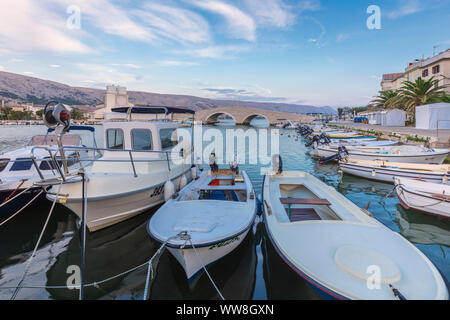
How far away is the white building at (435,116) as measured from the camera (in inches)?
880

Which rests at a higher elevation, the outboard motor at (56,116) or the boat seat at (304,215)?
the outboard motor at (56,116)

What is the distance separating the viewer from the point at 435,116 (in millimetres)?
23031

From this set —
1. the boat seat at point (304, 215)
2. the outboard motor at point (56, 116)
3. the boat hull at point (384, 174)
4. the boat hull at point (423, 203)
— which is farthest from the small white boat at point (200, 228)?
the boat hull at point (384, 174)

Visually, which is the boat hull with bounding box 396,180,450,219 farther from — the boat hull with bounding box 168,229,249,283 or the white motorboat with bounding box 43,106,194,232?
the white motorboat with bounding box 43,106,194,232

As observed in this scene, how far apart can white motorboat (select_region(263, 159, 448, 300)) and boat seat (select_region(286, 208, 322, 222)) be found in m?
0.76

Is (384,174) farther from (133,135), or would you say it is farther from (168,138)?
(133,135)

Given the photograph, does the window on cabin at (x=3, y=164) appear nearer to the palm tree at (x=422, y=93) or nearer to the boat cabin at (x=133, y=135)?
the boat cabin at (x=133, y=135)

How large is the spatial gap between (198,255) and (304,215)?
12.3ft

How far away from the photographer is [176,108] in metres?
9.74

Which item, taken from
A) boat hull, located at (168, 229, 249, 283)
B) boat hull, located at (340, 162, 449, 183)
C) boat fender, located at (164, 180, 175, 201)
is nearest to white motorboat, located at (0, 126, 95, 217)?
boat fender, located at (164, 180, 175, 201)

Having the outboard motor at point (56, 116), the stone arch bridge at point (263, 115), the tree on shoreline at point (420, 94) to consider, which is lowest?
the outboard motor at point (56, 116)

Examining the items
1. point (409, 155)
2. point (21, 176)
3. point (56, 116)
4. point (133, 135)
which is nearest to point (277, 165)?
point (133, 135)

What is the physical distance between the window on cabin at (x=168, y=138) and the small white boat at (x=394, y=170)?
33.2 ft
